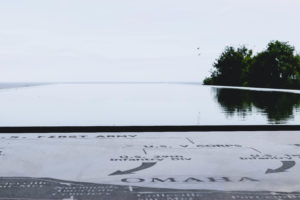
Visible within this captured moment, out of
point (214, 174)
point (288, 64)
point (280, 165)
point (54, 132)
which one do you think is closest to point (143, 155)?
point (214, 174)

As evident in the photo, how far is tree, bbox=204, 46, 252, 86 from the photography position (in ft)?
221

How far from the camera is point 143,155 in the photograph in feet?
19.3

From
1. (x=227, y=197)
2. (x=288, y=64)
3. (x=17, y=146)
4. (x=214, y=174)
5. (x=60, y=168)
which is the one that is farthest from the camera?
(x=288, y=64)

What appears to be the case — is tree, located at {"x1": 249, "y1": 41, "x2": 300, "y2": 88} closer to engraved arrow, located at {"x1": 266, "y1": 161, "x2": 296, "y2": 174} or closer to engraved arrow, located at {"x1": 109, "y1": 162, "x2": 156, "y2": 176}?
engraved arrow, located at {"x1": 266, "y1": 161, "x2": 296, "y2": 174}

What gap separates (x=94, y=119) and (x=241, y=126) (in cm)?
447

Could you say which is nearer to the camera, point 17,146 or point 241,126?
point 17,146

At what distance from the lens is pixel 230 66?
2697 inches

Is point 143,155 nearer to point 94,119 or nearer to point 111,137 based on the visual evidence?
point 111,137

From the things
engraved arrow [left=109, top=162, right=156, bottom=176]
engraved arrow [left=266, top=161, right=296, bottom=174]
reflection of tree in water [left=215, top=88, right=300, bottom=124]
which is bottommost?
reflection of tree in water [left=215, top=88, right=300, bottom=124]

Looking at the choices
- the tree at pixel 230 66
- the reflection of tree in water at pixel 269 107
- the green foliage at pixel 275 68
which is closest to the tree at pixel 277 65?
the green foliage at pixel 275 68

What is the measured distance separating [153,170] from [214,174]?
2.33 feet

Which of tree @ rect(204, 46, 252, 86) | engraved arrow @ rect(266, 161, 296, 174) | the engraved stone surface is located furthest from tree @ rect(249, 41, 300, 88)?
engraved arrow @ rect(266, 161, 296, 174)

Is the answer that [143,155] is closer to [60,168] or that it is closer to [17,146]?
[60,168]

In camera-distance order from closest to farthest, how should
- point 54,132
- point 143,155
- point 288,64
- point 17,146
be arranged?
point 143,155 < point 17,146 < point 54,132 < point 288,64
